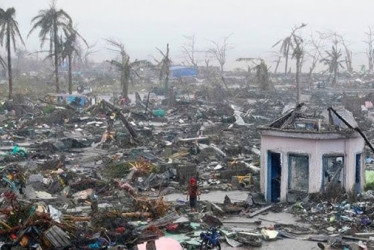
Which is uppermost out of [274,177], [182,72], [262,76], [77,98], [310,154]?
[182,72]

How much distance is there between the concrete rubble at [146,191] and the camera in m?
11.2

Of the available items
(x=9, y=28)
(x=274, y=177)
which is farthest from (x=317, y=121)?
(x=9, y=28)

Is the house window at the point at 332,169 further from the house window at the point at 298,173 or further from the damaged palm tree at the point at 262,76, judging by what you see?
the damaged palm tree at the point at 262,76

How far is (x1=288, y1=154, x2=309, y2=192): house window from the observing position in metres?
15.5

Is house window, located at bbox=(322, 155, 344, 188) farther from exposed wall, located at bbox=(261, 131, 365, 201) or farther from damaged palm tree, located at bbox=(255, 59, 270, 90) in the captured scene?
damaged palm tree, located at bbox=(255, 59, 270, 90)

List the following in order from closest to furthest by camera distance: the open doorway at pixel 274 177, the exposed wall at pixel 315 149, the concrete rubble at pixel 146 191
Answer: the concrete rubble at pixel 146 191 < the exposed wall at pixel 315 149 < the open doorway at pixel 274 177

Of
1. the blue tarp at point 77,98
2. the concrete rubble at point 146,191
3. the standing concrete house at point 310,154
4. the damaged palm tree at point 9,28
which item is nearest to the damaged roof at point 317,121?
the standing concrete house at point 310,154

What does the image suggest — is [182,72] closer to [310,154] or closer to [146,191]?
[146,191]

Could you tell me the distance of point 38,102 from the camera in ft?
128

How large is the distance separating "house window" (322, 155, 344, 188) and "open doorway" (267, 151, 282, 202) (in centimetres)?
119

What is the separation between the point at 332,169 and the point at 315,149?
887 millimetres

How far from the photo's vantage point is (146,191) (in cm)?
1725

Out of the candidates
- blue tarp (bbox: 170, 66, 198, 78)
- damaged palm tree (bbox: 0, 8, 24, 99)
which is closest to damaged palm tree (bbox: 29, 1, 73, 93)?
damaged palm tree (bbox: 0, 8, 24, 99)

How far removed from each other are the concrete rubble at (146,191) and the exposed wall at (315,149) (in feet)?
1.50
